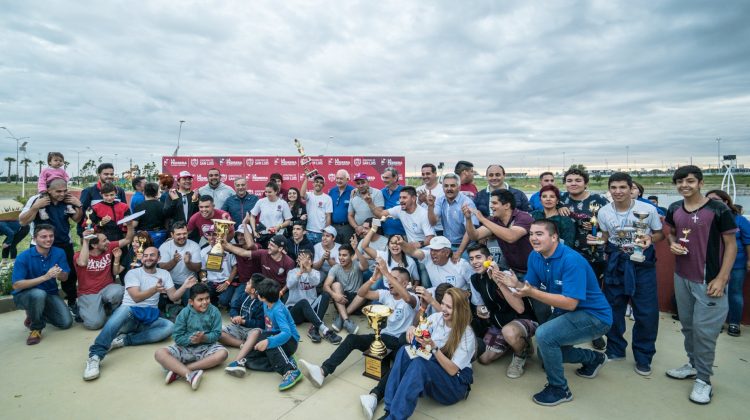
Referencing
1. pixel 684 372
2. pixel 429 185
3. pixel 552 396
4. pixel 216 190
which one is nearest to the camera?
pixel 552 396

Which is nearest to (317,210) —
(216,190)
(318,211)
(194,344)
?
(318,211)

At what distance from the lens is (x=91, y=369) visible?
12.8 ft

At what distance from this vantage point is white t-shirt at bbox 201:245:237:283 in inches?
231

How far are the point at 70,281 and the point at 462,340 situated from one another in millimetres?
5871

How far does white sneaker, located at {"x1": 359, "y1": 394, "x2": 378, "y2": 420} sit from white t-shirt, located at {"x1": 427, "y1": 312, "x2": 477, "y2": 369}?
730 millimetres

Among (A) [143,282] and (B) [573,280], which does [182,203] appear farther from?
(B) [573,280]

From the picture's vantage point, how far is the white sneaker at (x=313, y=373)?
3.66 metres

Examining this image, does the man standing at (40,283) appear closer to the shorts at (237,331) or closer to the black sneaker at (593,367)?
the shorts at (237,331)

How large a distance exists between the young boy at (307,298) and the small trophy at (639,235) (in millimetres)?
3521

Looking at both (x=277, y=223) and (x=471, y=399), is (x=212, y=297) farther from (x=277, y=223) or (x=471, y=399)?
(x=471, y=399)

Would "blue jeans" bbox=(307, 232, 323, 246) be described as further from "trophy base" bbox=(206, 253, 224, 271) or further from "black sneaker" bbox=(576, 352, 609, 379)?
"black sneaker" bbox=(576, 352, 609, 379)

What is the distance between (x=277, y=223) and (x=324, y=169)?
5.99 metres

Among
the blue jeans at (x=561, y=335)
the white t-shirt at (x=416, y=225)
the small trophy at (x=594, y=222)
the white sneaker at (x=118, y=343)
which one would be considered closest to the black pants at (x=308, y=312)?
the white t-shirt at (x=416, y=225)

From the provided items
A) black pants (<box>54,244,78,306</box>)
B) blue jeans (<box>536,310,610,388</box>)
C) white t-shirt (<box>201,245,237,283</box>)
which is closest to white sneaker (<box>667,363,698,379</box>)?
blue jeans (<box>536,310,610,388</box>)
